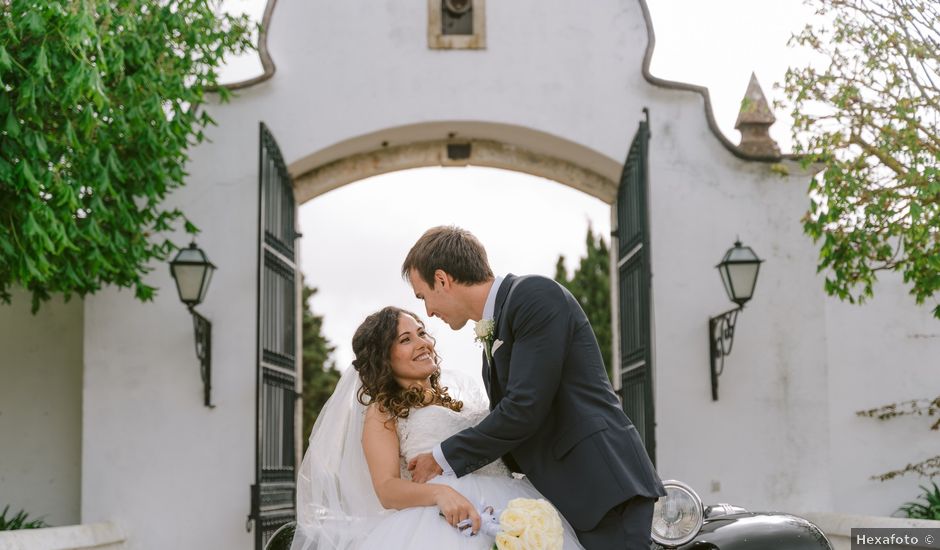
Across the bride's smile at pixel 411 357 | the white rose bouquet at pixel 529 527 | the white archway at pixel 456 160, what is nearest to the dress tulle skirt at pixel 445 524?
the white rose bouquet at pixel 529 527

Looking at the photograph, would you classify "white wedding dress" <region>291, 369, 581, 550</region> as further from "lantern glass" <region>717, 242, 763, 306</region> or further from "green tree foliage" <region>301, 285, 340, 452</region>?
"green tree foliage" <region>301, 285, 340, 452</region>

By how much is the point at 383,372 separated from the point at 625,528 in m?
1.04

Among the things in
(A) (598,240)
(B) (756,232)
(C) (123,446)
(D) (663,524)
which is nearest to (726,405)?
(B) (756,232)

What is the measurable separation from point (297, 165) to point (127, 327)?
1865mm

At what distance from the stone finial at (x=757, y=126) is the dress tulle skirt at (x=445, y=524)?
617 cm

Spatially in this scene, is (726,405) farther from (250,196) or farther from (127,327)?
(127,327)

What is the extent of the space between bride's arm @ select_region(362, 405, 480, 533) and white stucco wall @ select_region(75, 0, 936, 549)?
511cm

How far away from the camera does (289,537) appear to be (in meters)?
4.25

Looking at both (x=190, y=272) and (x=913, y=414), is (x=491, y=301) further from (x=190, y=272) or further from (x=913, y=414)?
(x=913, y=414)

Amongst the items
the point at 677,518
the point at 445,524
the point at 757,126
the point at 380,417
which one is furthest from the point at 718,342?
the point at 445,524

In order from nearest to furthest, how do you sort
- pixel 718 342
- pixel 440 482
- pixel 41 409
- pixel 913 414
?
pixel 440 482, pixel 718 342, pixel 41 409, pixel 913 414

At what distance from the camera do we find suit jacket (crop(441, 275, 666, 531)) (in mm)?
3510

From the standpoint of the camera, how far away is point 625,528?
3.54m

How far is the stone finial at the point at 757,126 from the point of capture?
9273mm
